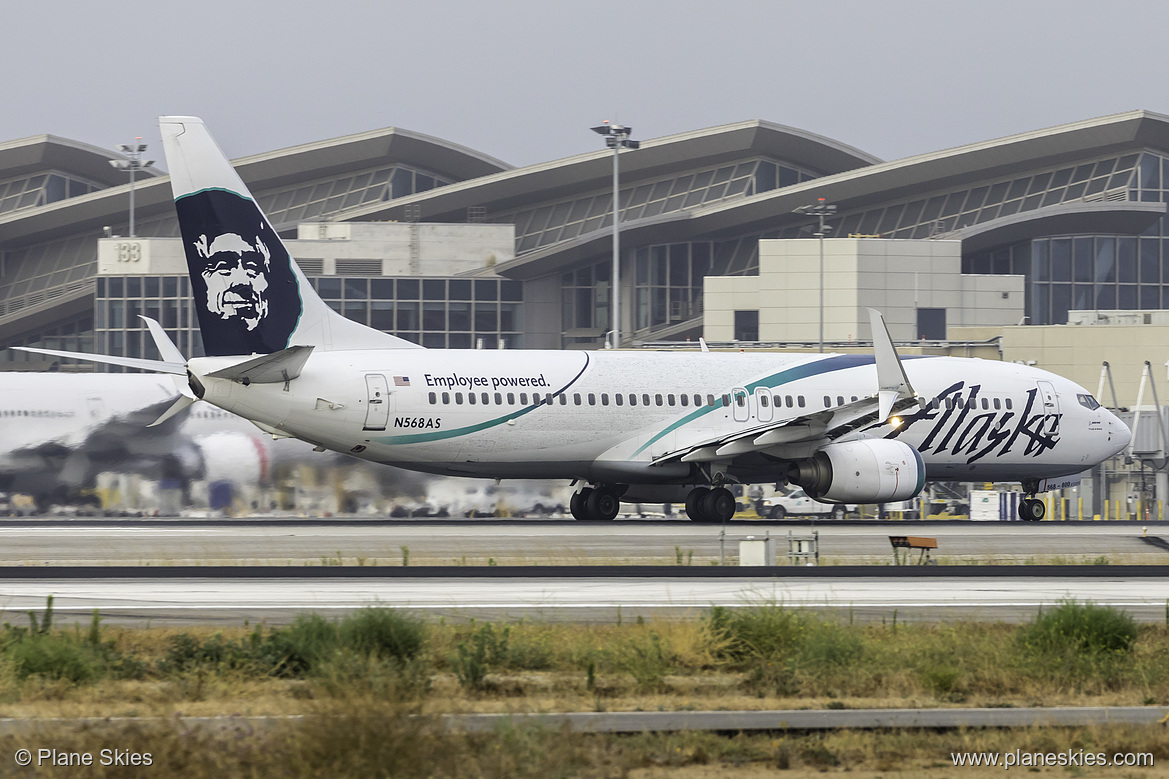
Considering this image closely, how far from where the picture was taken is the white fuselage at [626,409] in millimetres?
29578

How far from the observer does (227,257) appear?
2886cm

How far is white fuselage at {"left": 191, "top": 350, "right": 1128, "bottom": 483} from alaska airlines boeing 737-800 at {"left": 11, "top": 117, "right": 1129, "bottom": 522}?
4 cm

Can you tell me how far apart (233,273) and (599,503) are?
10.2m

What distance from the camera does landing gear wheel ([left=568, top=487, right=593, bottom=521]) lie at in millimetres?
33969

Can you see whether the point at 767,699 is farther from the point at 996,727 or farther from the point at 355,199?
the point at 355,199

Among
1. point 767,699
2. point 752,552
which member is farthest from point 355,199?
point 767,699

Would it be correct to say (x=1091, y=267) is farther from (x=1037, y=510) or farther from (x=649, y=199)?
(x=1037, y=510)

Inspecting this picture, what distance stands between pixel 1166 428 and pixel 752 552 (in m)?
29.7

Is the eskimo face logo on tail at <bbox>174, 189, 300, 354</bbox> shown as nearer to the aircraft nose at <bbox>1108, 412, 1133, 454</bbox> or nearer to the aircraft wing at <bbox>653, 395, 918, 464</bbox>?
the aircraft wing at <bbox>653, 395, 918, 464</bbox>

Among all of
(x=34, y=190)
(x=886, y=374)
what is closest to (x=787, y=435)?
(x=886, y=374)

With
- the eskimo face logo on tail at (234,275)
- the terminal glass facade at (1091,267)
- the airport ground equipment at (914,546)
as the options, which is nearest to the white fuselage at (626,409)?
the eskimo face logo on tail at (234,275)

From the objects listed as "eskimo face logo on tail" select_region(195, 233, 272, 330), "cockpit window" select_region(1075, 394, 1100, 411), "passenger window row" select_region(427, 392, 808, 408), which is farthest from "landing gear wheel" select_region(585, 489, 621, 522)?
"cockpit window" select_region(1075, 394, 1100, 411)

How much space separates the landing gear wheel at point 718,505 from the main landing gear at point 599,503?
85.8 inches

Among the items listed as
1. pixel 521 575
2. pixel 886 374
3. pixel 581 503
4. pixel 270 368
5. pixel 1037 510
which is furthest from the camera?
pixel 1037 510
